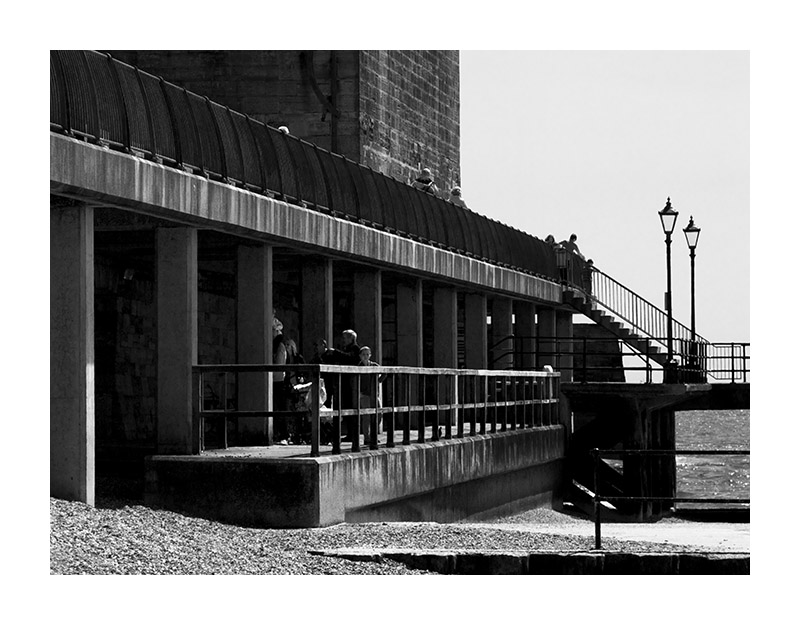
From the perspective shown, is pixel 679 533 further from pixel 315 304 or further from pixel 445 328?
pixel 445 328

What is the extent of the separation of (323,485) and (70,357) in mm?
2724

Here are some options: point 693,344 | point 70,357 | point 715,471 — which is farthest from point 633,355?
point 715,471

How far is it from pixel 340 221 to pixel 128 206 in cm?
726

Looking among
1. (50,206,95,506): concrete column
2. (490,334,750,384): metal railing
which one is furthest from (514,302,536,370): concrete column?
(50,206,95,506): concrete column

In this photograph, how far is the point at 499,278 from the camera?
3506 centimetres

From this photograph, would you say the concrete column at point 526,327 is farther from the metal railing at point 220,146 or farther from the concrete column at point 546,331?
the metal railing at point 220,146

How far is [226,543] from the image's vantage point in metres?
15.7

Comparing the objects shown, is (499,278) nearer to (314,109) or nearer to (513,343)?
(513,343)

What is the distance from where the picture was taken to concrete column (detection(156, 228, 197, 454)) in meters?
19.7

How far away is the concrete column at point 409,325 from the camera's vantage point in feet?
102

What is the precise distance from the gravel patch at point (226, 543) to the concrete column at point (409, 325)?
12952 millimetres

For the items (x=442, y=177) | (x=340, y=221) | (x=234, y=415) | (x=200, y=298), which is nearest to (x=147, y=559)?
(x=234, y=415)

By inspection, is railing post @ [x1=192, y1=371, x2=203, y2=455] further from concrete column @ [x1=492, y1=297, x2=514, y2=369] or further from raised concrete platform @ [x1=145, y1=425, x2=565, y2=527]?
concrete column @ [x1=492, y1=297, x2=514, y2=369]

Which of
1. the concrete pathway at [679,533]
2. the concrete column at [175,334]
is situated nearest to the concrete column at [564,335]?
the concrete pathway at [679,533]
